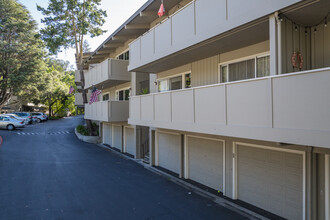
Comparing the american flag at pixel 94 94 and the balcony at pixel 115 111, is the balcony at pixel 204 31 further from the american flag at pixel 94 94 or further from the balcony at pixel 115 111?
the american flag at pixel 94 94

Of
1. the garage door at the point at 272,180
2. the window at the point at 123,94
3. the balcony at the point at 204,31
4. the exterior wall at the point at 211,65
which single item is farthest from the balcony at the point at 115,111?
the garage door at the point at 272,180

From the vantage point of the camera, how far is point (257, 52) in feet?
25.7

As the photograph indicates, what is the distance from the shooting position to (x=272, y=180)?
7488mm

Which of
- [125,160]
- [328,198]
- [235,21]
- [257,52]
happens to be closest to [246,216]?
[328,198]

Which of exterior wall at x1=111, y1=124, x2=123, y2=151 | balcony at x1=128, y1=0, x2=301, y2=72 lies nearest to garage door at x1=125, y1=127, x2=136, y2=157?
exterior wall at x1=111, y1=124, x2=123, y2=151

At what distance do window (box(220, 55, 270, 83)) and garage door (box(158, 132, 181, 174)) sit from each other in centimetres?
458

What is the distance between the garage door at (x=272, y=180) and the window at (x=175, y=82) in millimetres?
4315

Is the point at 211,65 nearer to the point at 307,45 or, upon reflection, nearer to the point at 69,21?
the point at 307,45

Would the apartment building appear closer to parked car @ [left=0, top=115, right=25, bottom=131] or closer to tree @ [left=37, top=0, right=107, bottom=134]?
tree @ [left=37, top=0, right=107, bottom=134]

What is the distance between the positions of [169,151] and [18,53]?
105 feet

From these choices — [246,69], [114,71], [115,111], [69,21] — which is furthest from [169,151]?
[69,21]

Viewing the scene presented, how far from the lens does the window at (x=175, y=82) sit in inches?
446

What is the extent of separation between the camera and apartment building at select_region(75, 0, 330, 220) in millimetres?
5320

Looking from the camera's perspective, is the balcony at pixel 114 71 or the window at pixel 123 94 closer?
the balcony at pixel 114 71
